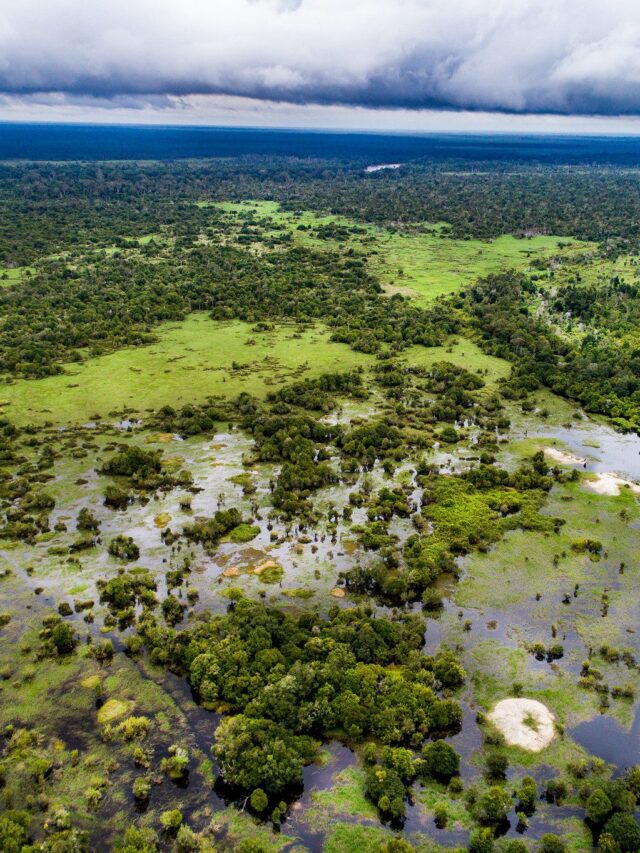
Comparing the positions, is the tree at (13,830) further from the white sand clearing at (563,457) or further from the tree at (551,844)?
the white sand clearing at (563,457)

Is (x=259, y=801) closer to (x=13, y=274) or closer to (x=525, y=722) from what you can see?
(x=525, y=722)

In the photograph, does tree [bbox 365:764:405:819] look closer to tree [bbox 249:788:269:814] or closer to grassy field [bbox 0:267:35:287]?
tree [bbox 249:788:269:814]

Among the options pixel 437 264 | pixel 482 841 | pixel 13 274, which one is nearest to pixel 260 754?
pixel 482 841

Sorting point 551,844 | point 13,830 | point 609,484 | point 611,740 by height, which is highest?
point 609,484

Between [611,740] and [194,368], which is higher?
[194,368]

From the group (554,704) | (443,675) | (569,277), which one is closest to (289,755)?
(443,675)

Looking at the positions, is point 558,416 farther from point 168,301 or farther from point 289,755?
point 168,301

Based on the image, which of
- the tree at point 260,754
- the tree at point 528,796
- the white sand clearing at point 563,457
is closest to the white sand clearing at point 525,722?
the tree at point 528,796
